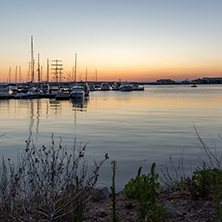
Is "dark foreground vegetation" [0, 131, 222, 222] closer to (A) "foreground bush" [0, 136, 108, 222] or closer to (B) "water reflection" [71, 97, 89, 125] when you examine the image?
(A) "foreground bush" [0, 136, 108, 222]

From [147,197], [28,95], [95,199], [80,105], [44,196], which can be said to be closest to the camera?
[44,196]

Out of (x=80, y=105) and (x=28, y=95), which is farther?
(x=28, y=95)

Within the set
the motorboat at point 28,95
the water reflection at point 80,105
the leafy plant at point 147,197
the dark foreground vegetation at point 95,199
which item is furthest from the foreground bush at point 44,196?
the motorboat at point 28,95

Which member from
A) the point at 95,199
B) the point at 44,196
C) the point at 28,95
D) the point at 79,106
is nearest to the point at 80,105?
the point at 79,106

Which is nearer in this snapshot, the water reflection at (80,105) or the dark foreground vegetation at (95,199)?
the dark foreground vegetation at (95,199)

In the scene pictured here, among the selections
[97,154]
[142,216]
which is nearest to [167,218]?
[142,216]

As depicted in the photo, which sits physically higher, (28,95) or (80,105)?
(28,95)

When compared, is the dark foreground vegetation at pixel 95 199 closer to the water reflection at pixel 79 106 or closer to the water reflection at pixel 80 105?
the water reflection at pixel 79 106

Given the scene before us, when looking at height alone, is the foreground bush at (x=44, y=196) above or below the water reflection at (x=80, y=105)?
above

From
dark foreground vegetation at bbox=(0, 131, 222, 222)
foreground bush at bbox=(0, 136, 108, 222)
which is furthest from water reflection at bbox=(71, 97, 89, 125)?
foreground bush at bbox=(0, 136, 108, 222)

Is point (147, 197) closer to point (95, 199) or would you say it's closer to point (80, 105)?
point (95, 199)

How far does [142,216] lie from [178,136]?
45.3ft

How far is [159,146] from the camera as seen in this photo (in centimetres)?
1578

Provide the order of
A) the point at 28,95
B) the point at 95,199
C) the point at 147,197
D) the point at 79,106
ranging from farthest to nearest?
1. the point at 28,95
2. the point at 79,106
3. the point at 95,199
4. the point at 147,197
